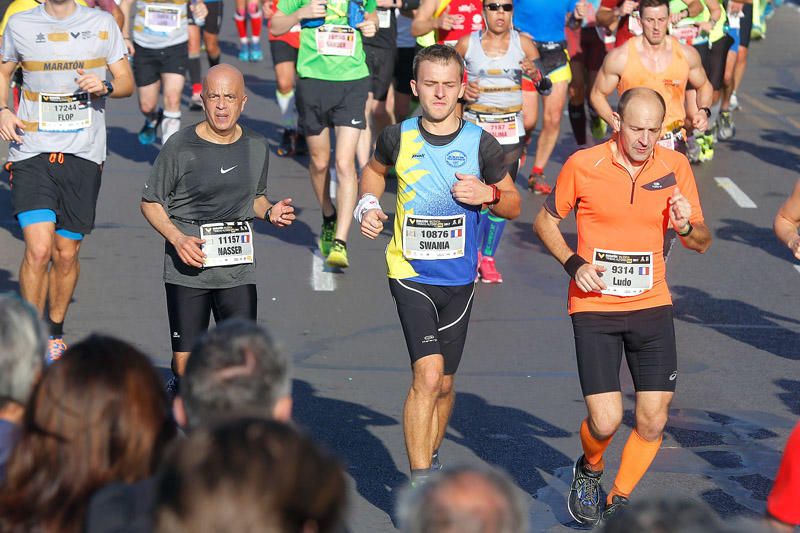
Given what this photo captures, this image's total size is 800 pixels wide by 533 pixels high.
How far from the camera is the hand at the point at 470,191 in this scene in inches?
227

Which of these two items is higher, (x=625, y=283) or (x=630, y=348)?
(x=625, y=283)

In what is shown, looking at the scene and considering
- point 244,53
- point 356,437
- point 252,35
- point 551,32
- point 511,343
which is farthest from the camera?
point 244,53

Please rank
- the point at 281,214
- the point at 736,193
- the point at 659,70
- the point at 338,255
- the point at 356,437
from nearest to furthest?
the point at 281,214 → the point at 356,437 → the point at 659,70 → the point at 338,255 → the point at 736,193

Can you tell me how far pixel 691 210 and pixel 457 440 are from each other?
1.74 meters

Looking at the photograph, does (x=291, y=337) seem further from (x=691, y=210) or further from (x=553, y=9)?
(x=553, y=9)

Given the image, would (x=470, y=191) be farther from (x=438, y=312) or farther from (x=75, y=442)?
(x=75, y=442)

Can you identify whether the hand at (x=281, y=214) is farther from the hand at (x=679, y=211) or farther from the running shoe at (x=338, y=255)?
the running shoe at (x=338, y=255)

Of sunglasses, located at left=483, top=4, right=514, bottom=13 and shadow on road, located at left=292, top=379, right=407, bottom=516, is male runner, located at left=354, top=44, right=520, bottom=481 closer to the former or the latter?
shadow on road, located at left=292, top=379, right=407, bottom=516

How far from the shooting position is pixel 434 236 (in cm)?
587

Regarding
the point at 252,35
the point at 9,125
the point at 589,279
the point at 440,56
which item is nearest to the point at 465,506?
the point at 589,279

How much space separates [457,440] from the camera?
667 cm

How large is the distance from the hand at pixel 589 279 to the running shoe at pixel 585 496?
0.77 meters

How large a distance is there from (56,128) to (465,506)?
5580 mm

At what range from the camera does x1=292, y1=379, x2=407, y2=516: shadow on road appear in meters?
6.07
